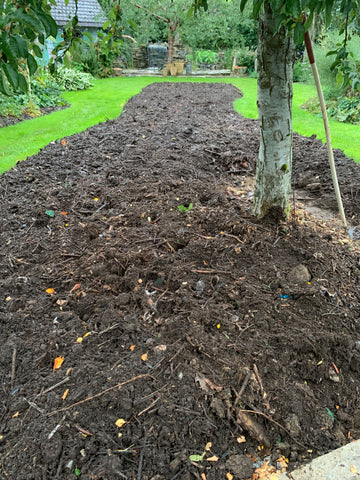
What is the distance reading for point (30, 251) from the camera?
328 centimetres

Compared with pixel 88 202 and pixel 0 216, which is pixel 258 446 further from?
pixel 0 216

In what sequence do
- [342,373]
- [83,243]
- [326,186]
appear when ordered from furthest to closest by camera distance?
[326,186] → [83,243] → [342,373]

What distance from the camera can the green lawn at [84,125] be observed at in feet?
21.0

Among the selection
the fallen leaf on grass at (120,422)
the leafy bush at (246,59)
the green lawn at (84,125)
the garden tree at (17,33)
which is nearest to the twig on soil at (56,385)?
the fallen leaf on grass at (120,422)

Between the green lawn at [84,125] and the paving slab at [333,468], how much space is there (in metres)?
4.94

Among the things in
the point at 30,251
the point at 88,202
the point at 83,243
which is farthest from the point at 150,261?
the point at 88,202

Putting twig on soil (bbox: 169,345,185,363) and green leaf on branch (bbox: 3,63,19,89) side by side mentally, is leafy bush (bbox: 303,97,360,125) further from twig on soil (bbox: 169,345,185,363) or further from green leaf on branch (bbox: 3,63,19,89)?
green leaf on branch (bbox: 3,63,19,89)

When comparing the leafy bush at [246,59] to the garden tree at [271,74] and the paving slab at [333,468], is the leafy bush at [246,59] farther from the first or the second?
the paving slab at [333,468]

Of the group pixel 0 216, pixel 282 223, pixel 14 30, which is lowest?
pixel 0 216

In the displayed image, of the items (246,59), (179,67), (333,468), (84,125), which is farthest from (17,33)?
(246,59)

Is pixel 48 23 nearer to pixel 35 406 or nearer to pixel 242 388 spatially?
pixel 35 406

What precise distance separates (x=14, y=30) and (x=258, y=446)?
7.58 ft

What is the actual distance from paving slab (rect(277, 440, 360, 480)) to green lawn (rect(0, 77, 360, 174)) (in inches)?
195

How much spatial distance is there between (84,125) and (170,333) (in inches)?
269
